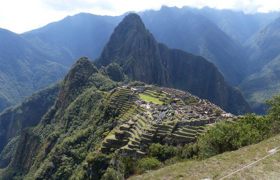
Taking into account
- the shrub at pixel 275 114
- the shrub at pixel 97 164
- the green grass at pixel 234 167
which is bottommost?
the green grass at pixel 234 167

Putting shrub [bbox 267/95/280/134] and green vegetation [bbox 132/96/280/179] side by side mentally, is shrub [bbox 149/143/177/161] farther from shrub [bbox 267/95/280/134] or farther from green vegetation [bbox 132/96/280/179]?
shrub [bbox 267/95/280/134]

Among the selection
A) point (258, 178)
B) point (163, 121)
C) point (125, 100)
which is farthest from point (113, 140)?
point (258, 178)

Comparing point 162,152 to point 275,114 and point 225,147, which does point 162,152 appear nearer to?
point 225,147

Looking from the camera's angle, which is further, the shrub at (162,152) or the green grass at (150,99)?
the green grass at (150,99)

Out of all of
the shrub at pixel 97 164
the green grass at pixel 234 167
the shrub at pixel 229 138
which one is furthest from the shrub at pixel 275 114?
the shrub at pixel 97 164

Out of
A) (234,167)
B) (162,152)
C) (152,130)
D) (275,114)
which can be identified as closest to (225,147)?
(275,114)

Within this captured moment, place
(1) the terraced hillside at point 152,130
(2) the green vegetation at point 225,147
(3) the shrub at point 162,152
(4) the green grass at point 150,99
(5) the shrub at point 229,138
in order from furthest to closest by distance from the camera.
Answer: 1. (4) the green grass at point 150,99
2. (1) the terraced hillside at point 152,130
3. (3) the shrub at point 162,152
4. (5) the shrub at point 229,138
5. (2) the green vegetation at point 225,147

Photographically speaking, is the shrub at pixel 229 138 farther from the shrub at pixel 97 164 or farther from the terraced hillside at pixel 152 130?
the shrub at pixel 97 164

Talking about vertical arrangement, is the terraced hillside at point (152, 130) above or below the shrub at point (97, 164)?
above

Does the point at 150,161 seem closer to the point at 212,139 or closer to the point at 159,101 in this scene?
the point at 212,139

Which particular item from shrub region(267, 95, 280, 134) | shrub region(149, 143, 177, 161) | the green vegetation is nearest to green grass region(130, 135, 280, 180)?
the green vegetation
